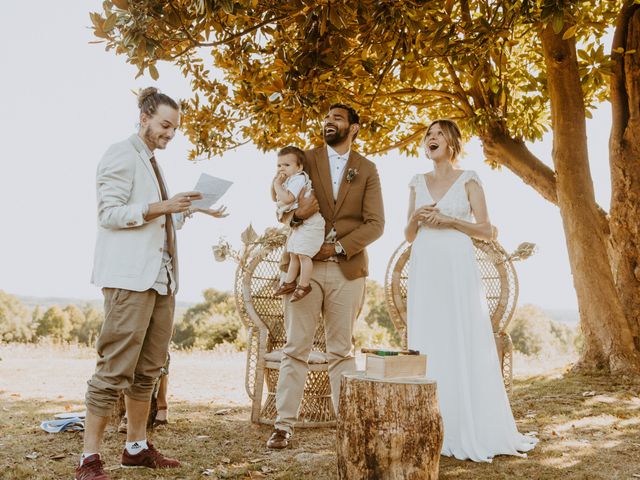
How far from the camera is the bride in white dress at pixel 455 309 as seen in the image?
3.85 meters

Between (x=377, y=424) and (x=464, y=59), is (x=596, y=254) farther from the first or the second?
(x=377, y=424)

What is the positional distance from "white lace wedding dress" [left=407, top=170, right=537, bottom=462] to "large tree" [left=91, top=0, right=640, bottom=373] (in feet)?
4.08

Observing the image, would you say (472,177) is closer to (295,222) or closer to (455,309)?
(455,309)

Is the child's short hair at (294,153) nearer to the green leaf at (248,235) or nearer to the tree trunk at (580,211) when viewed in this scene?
the green leaf at (248,235)

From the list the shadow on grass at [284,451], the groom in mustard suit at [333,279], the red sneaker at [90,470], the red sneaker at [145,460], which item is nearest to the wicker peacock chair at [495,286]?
the shadow on grass at [284,451]

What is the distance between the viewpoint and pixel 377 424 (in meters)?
3.05

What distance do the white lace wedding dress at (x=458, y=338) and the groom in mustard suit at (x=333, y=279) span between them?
41cm

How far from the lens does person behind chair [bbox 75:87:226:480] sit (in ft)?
10.2

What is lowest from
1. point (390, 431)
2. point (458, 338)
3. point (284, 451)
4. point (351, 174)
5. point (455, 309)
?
point (284, 451)

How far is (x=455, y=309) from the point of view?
4070 mm

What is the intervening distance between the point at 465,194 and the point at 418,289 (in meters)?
0.76

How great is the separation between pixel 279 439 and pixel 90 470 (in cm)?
136

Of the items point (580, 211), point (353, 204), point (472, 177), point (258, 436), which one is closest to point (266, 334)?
point (258, 436)

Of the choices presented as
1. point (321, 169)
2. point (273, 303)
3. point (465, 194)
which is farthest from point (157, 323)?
point (465, 194)
